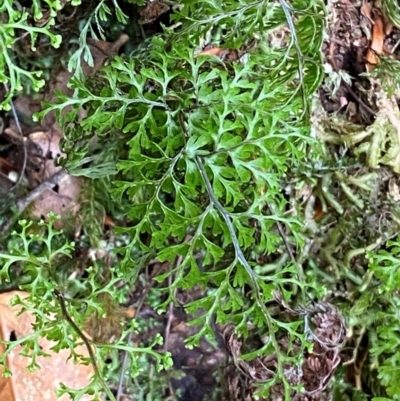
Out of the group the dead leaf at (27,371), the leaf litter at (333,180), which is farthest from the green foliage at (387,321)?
the dead leaf at (27,371)

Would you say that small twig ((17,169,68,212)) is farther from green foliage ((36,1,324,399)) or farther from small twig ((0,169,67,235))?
green foliage ((36,1,324,399))

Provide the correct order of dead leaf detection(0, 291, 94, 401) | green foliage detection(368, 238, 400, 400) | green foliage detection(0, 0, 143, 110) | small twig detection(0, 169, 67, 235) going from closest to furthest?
green foliage detection(0, 0, 143, 110) → green foliage detection(368, 238, 400, 400) → dead leaf detection(0, 291, 94, 401) → small twig detection(0, 169, 67, 235)

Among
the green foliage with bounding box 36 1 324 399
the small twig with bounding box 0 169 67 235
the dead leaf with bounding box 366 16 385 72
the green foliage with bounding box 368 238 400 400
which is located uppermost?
the green foliage with bounding box 36 1 324 399

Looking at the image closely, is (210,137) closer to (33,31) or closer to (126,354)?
(33,31)

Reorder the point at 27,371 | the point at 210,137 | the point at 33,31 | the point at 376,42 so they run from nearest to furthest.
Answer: the point at 33,31
the point at 210,137
the point at 27,371
the point at 376,42

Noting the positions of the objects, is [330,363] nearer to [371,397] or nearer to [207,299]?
[371,397]

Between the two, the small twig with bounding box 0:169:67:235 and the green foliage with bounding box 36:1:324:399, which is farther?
the small twig with bounding box 0:169:67:235

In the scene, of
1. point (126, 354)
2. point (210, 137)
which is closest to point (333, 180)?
point (210, 137)

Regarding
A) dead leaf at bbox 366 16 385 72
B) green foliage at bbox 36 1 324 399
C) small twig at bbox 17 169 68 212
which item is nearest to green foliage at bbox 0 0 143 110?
green foliage at bbox 36 1 324 399

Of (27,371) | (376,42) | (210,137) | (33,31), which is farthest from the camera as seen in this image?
(376,42)

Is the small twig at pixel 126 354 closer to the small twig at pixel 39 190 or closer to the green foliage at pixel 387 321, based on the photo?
the small twig at pixel 39 190
